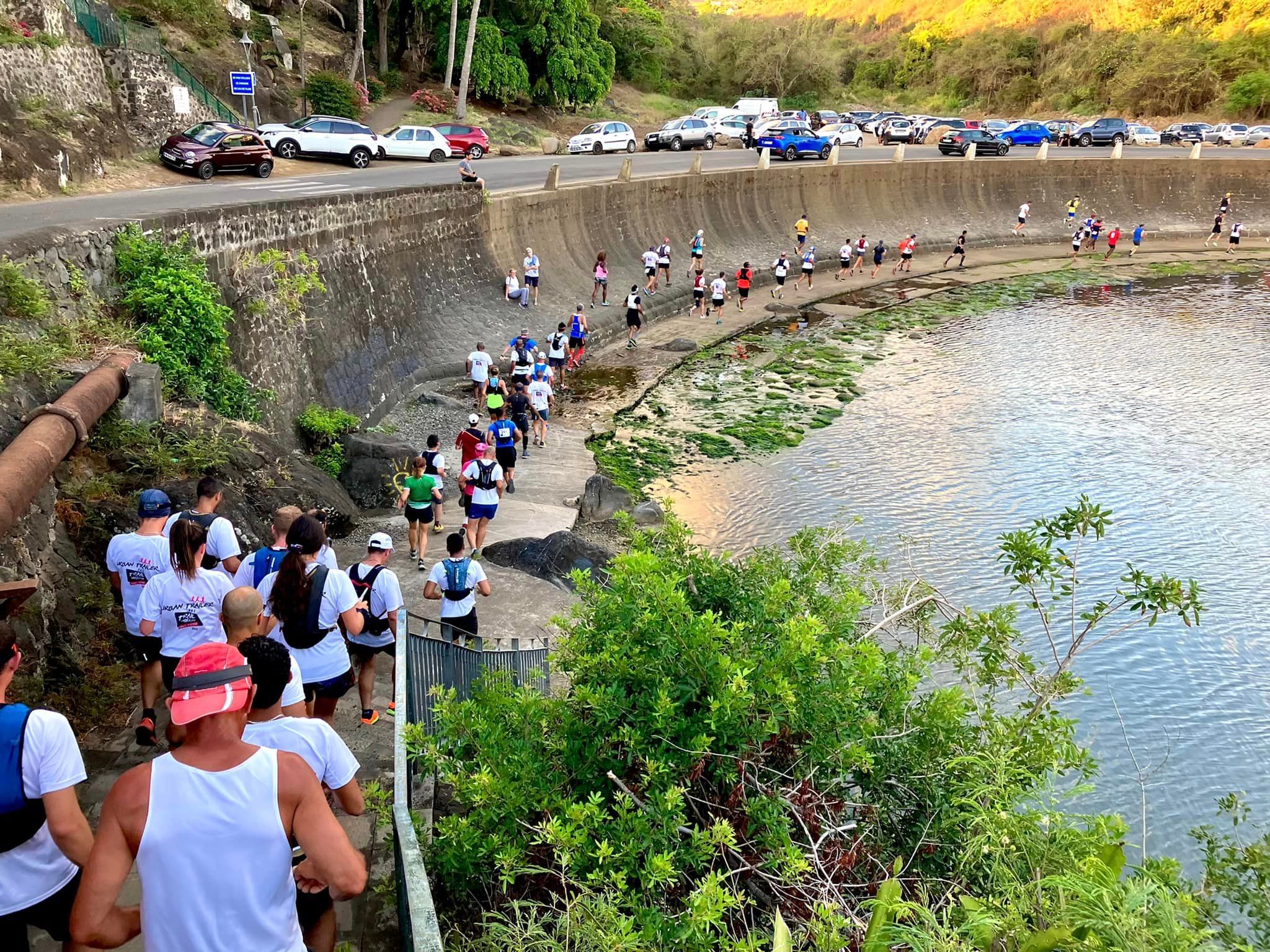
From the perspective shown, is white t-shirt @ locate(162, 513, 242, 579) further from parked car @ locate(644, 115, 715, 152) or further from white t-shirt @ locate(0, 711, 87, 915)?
parked car @ locate(644, 115, 715, 152)

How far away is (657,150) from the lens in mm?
40812

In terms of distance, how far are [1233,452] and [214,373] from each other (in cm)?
1857

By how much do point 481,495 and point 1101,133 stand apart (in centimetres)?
5184

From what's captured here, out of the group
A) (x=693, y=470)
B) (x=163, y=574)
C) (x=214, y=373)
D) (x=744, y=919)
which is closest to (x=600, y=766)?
(x=744, y=919)

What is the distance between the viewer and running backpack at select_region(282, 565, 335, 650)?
5.74m

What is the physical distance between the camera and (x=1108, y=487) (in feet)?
56.3

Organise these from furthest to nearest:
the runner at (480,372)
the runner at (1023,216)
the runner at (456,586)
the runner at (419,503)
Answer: the runner at (1023,216) < the runner at (480,372) < the runner at (419,503) < the runner at (456,586)

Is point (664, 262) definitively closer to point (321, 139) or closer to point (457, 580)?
point (321, 139)

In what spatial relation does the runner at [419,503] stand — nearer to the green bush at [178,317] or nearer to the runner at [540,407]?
the green bush at [178,317]

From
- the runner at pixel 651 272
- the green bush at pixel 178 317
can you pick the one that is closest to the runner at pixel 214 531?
the green bush at pixel 178 317

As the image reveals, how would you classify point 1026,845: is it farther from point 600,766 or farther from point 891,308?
point 891,308

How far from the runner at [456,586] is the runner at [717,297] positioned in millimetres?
20701

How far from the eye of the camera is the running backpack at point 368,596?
21.6 feet

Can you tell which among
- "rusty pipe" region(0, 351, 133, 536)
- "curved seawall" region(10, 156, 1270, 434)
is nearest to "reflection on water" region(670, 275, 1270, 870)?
"curved seawall" region(10, 156, 1270, 434)
